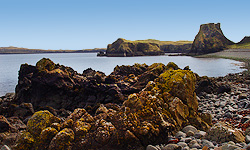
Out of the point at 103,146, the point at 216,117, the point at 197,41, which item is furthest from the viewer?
the point at 197,41

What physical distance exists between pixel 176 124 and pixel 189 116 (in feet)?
4.03

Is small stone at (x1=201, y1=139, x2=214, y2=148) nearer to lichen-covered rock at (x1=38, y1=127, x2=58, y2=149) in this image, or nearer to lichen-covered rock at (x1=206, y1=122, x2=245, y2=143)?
lichen-covered rock at (x1=206, y1=122, x2=245, y2=143)

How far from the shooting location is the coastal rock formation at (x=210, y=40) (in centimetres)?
16449

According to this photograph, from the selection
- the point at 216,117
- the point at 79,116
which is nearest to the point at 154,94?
the point at 79,116

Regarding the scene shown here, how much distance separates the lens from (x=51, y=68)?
2269cm

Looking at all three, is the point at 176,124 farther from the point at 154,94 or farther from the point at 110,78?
the point at 110,78

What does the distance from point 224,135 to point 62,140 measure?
577cm

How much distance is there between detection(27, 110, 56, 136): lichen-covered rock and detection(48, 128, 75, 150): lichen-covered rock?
967mm

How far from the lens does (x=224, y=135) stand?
8.02m

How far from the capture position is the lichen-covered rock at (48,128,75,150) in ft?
25.2

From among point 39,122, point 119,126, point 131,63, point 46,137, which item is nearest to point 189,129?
point 119,126

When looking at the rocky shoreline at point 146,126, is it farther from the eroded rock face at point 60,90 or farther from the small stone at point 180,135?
the eroded rock face at point 60,90

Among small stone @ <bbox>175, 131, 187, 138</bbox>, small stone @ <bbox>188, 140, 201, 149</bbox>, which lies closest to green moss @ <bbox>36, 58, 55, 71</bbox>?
small stone @ <bbox>175, 131, 187, 138</bbox>

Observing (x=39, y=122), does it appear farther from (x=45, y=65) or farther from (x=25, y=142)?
(x=45, y=65)
